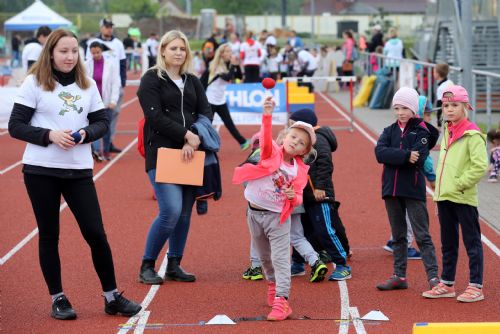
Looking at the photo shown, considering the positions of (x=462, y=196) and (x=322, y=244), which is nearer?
(x=462, y=196)

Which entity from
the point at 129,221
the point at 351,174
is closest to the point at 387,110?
the point at 351,174

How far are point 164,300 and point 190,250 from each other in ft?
6.94

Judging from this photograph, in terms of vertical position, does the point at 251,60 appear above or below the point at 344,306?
above

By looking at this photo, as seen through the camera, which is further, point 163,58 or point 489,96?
point 489,96

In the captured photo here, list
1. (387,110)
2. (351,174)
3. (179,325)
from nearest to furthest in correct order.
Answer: (179,325), (351,174), (387,110)

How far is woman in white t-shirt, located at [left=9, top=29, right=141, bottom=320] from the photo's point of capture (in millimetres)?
7164

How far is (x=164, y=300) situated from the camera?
8.12 meters

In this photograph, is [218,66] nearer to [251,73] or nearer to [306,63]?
[251,73]

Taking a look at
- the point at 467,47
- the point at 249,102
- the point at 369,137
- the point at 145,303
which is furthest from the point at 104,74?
the point at 145,303

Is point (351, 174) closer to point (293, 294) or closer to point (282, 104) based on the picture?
point (282, 104)

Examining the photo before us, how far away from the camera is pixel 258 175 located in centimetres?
752

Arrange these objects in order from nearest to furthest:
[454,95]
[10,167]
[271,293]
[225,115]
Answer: [271,293]
[454,95]
[10,167]
[225,115]

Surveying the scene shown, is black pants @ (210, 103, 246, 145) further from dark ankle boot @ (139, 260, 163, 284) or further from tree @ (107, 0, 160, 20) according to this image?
tree @ (107, 0, 160, 20)

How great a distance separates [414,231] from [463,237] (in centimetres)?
42
